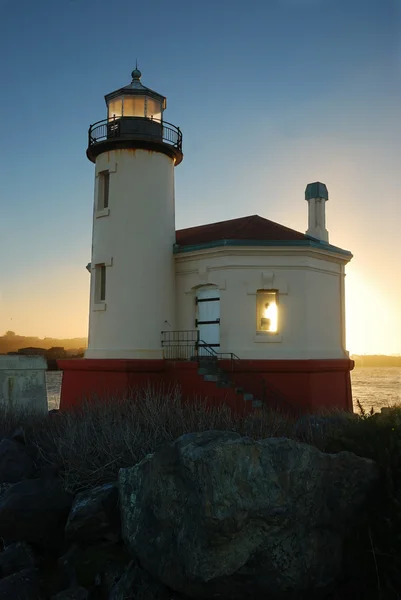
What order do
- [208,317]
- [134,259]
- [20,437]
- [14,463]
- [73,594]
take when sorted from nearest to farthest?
1. [73,594]
2. [14,463]
3. [20,437]
4. [208,317]
5. [134,259]

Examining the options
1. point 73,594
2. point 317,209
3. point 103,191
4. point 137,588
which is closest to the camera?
point 137,588

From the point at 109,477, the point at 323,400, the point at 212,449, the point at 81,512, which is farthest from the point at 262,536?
the point at 323,400

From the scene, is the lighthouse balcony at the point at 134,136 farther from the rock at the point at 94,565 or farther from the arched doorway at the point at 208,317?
the rock at the point at 94,565

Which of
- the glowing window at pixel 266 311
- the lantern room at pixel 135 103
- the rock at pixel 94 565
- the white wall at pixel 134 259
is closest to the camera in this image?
the rock at pixel 94 565

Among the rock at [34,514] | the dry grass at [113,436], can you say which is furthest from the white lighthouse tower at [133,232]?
the rock at [34,514]

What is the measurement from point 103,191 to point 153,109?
2993 mm

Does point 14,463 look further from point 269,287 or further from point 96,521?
point 269,287

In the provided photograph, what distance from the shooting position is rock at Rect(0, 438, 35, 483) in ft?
33.2

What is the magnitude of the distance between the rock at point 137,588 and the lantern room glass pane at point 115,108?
14747mm

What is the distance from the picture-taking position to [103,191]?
62.3 feet

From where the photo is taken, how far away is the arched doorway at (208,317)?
17.5 metres

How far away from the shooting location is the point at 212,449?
6641mm

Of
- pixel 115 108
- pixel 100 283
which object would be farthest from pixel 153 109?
pixel 100 283

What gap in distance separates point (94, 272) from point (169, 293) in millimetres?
2478
